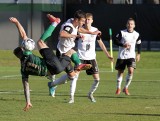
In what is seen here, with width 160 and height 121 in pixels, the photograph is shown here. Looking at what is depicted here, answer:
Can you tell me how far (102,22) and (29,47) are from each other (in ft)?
94.1

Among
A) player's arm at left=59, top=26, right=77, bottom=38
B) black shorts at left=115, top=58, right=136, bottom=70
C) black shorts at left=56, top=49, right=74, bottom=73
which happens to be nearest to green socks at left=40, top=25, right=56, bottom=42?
black shorts at left=56, top=49, right=74, bottom=73

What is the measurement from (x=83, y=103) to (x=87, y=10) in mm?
25787

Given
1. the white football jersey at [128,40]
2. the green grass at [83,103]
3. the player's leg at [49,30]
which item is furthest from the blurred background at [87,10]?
the player's leg at [49,30]

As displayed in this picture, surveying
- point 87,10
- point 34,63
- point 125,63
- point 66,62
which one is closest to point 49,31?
point 34,63

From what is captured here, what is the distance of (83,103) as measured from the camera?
16.1 meters

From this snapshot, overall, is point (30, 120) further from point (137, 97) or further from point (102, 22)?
point (102, 22)

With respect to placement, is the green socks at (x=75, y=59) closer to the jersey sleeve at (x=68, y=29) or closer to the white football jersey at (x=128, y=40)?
the jersey sleeve at (x=68, y=29)

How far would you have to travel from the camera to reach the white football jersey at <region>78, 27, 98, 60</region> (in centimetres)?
1755

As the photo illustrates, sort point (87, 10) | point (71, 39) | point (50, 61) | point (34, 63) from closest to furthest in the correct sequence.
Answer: point (34, 63), point (50, 61), point (71, 39), point (87, 10)

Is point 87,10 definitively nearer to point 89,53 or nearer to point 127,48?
point 127,48

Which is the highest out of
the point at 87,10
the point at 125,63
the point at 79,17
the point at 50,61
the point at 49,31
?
the point at 79,17

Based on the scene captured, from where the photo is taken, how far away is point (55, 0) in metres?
42.0

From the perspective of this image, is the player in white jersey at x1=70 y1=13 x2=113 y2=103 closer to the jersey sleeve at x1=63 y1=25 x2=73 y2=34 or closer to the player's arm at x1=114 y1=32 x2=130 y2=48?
the jersey sleeve at x1=63 y1=25 x2=73 y2=34

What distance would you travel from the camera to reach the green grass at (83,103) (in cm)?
1332
